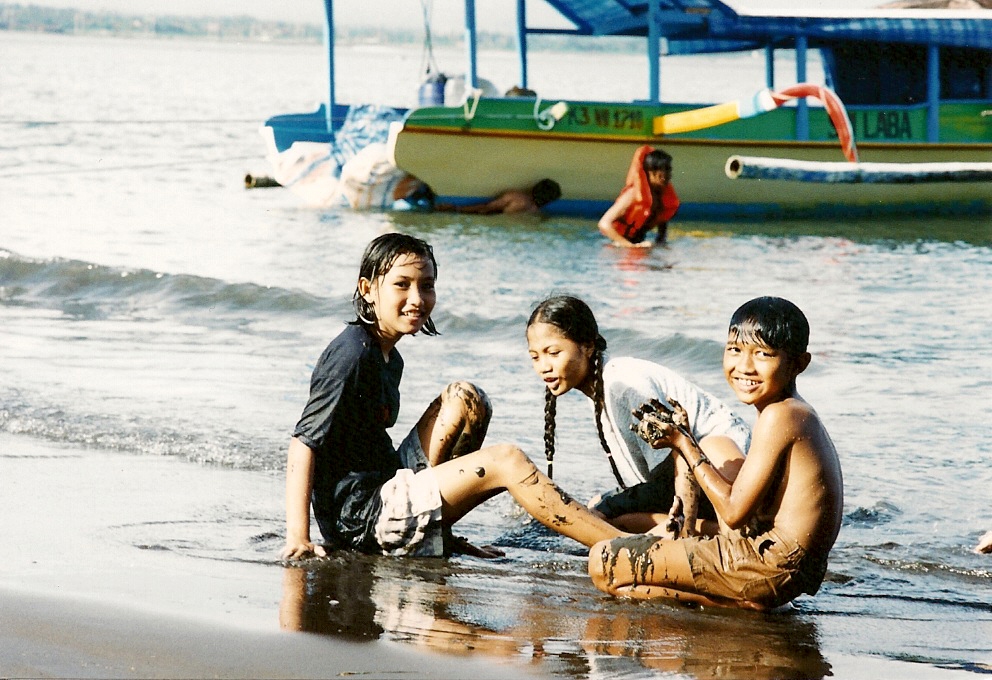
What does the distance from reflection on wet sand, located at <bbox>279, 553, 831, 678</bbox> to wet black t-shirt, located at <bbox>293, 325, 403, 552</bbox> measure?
13cm

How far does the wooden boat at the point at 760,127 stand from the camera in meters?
14.8

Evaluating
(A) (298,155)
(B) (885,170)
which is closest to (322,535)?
(B) (885,170)

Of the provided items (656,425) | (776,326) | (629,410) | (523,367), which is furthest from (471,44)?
(776,326)

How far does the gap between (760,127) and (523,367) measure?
27.2ft

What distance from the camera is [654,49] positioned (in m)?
14.6

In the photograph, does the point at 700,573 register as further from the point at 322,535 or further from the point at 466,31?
the point at 466,31

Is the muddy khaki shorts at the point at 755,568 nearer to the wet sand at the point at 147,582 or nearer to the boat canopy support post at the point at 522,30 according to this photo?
the wet sand at the point at 147,582

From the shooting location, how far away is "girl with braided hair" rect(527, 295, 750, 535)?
384 centimetres

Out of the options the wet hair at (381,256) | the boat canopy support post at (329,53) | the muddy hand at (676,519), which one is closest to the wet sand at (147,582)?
the wet hair at (381,256)

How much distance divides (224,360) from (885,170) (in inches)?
368

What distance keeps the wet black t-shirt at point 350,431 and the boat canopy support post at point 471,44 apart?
1190 cm

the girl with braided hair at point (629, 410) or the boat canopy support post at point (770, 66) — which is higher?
the boat canopy support post at point (770, 66)

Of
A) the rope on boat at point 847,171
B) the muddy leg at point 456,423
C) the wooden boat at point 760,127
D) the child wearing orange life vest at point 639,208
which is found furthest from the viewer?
the wooden boat at point 760,127

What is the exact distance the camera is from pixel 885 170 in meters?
14.5
